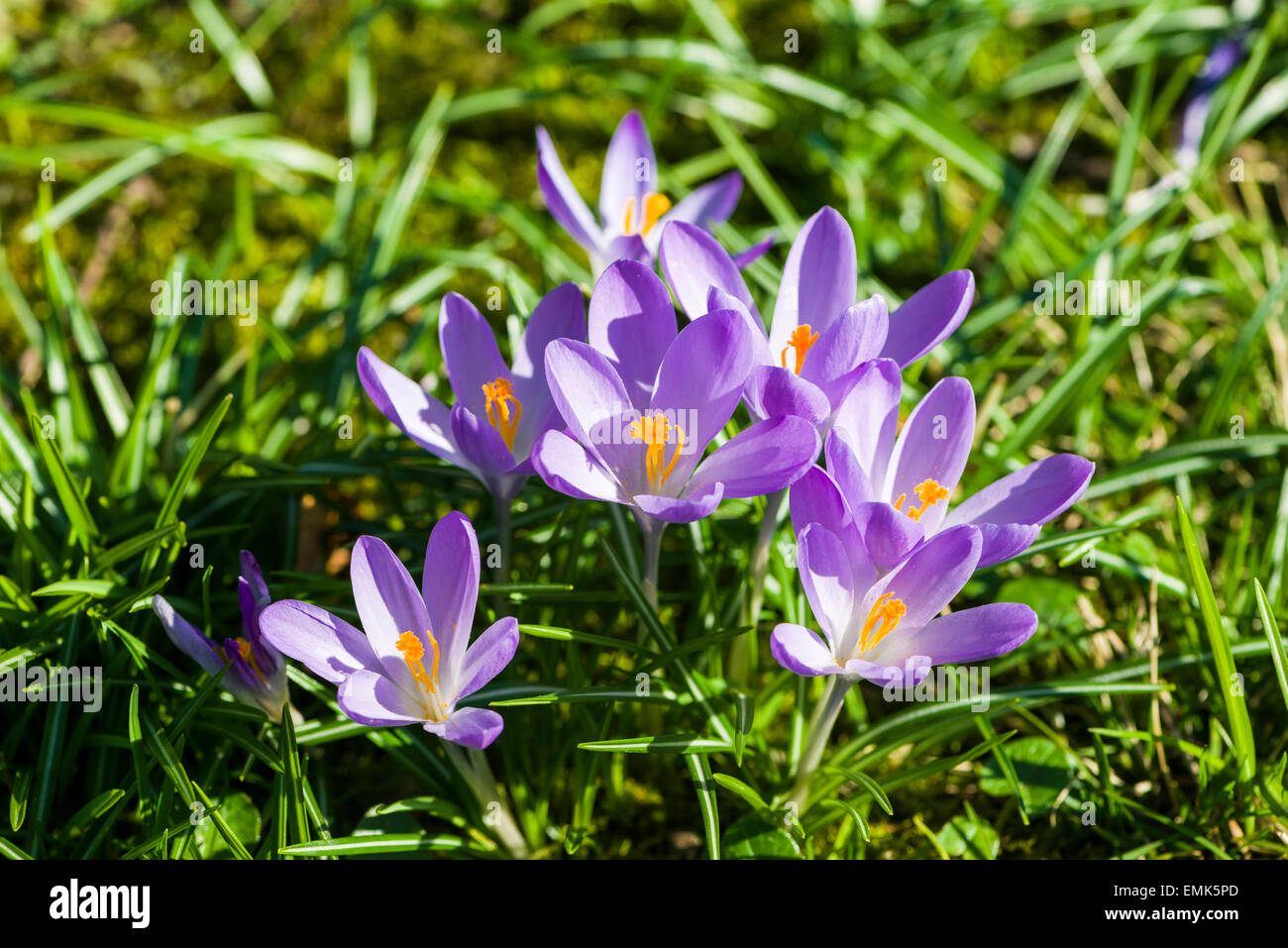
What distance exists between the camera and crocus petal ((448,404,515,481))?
1140mm

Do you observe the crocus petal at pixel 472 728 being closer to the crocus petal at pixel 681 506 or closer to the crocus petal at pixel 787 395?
the crocus petal at pixel 681 506

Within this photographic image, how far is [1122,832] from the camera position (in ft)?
4.89

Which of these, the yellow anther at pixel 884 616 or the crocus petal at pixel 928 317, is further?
the crocus petal at pixel 928 317

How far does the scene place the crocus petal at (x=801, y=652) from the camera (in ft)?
3.28

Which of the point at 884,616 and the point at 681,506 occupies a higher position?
the point at 681,506

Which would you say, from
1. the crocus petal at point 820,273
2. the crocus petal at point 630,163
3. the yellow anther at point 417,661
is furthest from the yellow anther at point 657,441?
the crocus petal at point 630,163

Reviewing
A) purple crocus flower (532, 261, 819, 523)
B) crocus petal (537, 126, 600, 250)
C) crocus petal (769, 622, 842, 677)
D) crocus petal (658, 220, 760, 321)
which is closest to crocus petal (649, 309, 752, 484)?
purple crocus flower (532, 261, 819, 523)

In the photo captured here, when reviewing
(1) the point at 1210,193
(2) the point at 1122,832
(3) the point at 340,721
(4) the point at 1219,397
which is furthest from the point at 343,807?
(1) the point at 1210,193

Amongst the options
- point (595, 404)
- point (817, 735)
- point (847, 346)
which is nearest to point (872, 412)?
point (847, 346)

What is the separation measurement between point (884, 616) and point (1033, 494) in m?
0.22

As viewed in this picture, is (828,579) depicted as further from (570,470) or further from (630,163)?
(630,163)

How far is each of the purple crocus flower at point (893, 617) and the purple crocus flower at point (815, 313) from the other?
0.16 metres

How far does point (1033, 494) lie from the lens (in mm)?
1146
